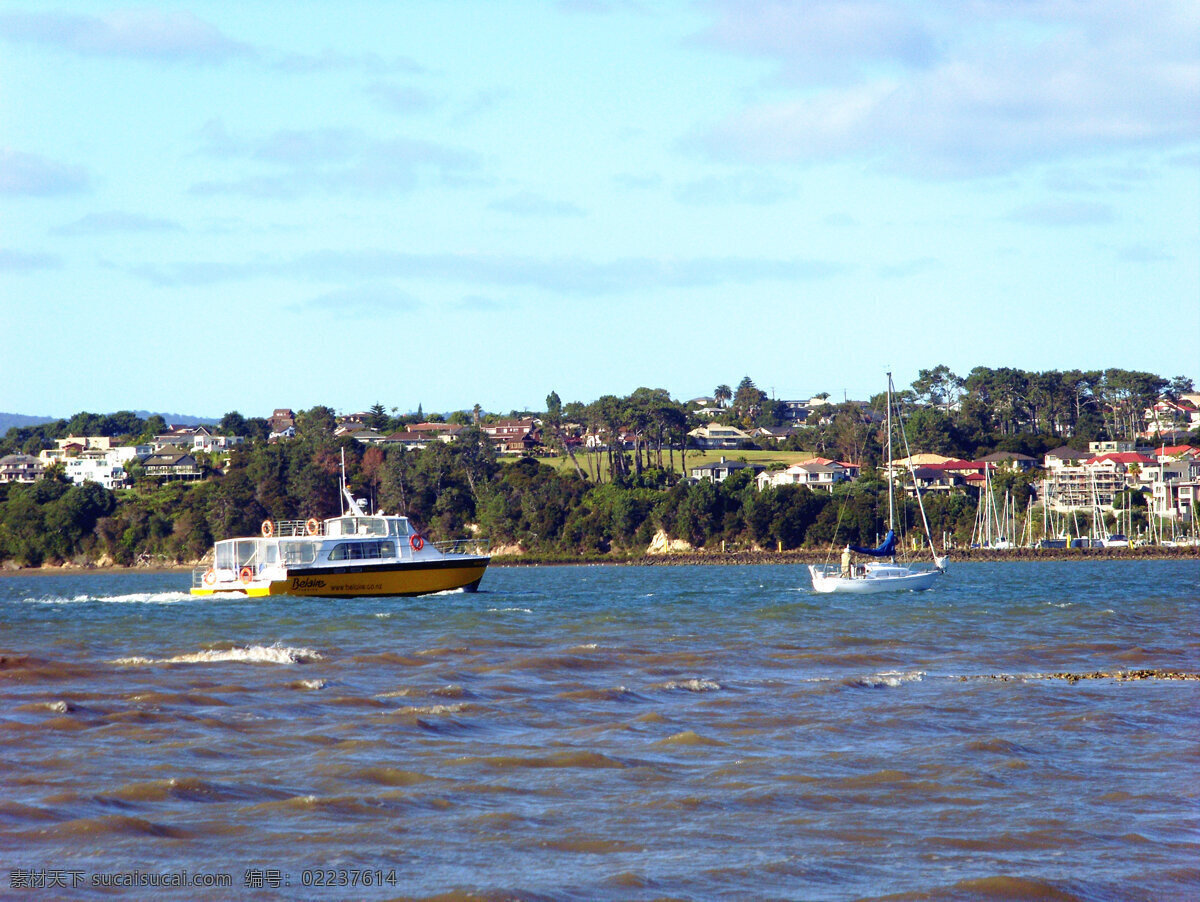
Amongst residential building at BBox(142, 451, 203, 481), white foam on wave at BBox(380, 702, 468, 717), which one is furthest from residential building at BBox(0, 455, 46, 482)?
white foam on wave at BBox(380, 702, 468, 717)

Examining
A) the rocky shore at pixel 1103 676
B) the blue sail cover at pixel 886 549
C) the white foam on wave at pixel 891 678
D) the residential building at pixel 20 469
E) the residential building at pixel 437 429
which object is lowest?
the rocky shore at pixel 1103 676

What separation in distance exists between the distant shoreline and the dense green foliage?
1.79 m

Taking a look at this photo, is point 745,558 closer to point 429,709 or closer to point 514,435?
point 514,435

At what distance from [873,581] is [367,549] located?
823 inches

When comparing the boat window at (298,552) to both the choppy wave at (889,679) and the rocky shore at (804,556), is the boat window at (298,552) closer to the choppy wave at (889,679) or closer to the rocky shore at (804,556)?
the choppy wave at (889,679)

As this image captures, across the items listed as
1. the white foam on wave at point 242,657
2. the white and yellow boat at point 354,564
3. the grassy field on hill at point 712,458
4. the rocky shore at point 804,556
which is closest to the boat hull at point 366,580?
the white and yellow boat at point 354,564

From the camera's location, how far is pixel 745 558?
119 meters

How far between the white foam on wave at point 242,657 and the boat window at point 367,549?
2085 cm

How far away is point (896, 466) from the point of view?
12519 cm

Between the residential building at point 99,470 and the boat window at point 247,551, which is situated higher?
the residential building at point 99,470

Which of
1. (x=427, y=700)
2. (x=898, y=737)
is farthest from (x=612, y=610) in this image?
(x=898, y=737)

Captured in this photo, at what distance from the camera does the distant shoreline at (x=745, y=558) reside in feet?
366

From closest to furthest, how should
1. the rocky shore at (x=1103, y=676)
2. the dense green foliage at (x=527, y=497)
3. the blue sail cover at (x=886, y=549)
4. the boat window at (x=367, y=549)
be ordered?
the rocky shore at (x=1103, y=676) < the boat window at (x=367, y=549) < the blue sail cover at (x=886, y=549) < the dense green foliage at (x=527, y=497)

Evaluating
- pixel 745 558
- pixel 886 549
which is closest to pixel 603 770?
pixel 886 549
